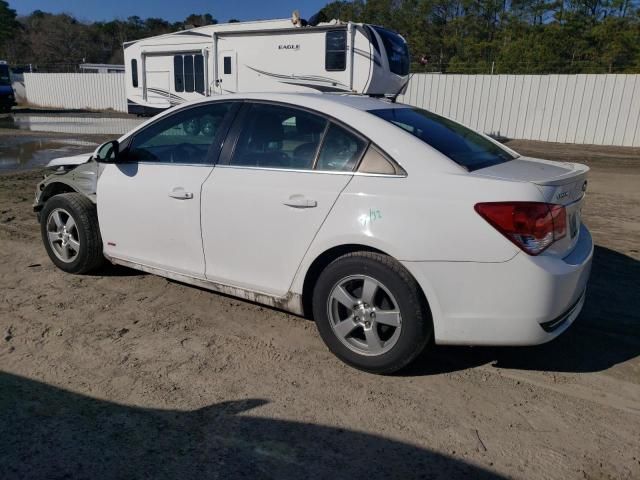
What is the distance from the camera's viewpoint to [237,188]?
12.3 ft

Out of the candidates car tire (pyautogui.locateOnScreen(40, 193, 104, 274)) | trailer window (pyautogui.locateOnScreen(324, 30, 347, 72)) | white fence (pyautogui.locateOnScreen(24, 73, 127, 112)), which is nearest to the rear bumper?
car tire (pyautogui.locateOnScreen(40, 193, 104, 274))

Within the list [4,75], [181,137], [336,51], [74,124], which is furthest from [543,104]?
[4,75]

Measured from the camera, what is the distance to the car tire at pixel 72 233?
472cm

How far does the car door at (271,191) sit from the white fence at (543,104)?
13429 mm

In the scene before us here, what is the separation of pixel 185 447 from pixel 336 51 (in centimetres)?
1293

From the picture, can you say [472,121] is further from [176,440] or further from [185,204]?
[176,440]

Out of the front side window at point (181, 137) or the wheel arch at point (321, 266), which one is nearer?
the wheel arch at point (321, 266)

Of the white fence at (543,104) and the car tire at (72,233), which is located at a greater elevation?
the white fence at (543,104)

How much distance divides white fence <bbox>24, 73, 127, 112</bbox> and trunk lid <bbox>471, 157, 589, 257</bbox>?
31161 mm

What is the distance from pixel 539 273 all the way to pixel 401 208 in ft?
2.66

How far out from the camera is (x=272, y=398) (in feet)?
10.4

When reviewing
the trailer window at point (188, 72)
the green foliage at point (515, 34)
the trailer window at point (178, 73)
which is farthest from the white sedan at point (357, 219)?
the green foliage at point (515, 34)

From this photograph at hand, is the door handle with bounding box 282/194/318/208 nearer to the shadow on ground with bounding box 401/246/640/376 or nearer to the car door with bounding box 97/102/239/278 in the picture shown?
the car door with bounding box 97/102/239/278

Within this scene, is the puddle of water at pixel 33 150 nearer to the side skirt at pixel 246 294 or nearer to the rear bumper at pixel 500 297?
the side skirt at pixel 246 294
